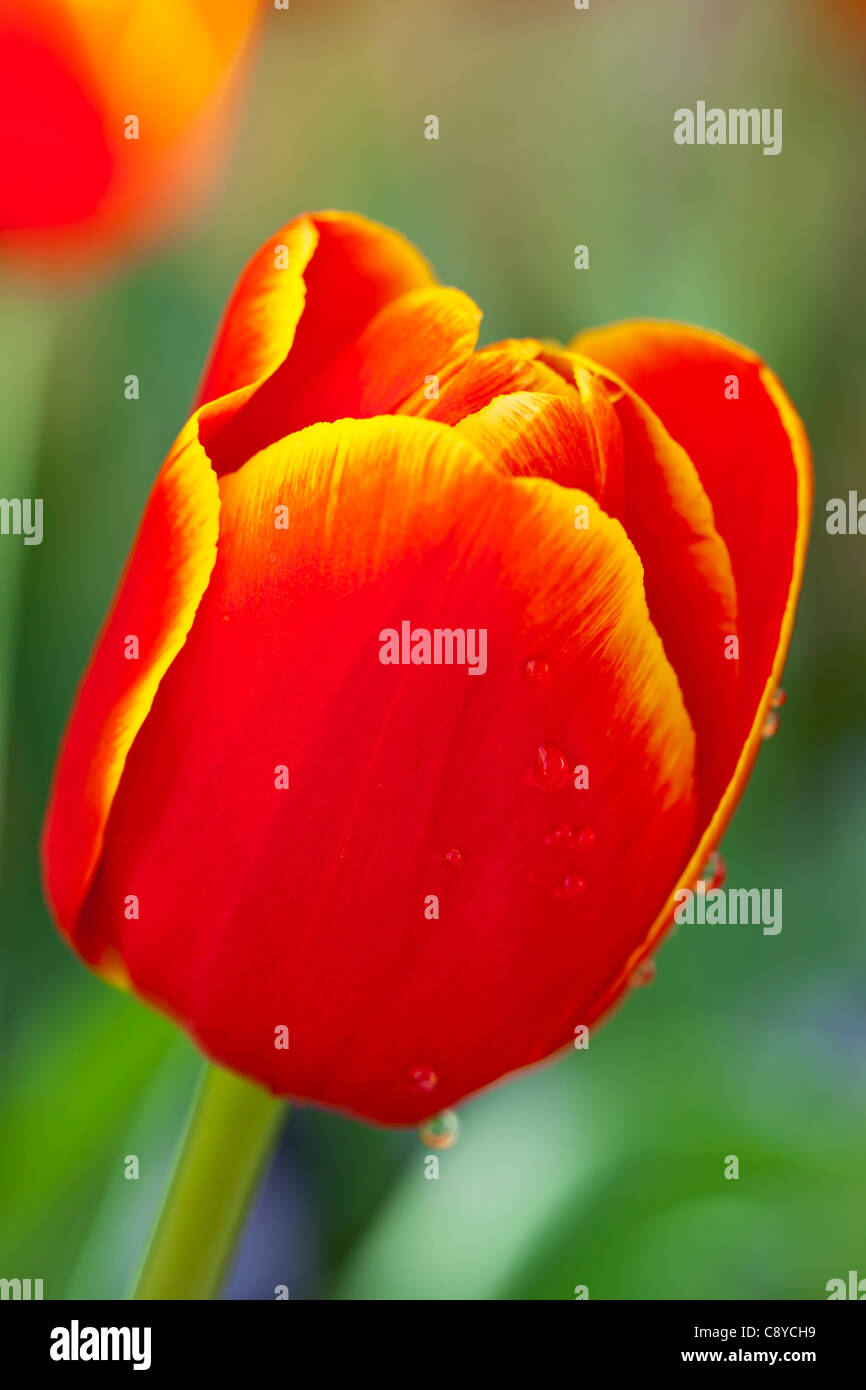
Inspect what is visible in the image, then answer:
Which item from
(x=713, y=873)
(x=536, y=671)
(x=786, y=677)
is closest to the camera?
(x=536, y=671)

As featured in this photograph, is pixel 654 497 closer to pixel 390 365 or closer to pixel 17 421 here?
pixel 390 365

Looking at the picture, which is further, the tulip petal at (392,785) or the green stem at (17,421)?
the green stem at (17,421)

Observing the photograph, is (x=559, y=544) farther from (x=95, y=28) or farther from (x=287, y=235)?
(x=95, y=28)

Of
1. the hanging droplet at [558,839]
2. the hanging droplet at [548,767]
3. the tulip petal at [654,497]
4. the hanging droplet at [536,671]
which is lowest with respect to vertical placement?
the hanging droplet at [558,839]

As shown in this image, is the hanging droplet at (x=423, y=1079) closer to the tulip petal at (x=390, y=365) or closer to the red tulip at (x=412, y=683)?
the red tulip at (x=412, y=683)

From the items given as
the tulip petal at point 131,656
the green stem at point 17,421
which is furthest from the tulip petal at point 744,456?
the green stem at point 17,421

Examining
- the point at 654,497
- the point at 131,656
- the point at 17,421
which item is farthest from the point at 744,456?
the point at 17,421

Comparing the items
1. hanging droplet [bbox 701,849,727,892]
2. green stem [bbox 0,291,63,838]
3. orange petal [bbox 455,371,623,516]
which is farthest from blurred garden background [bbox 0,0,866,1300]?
orange petal [bbox 455,371,623,516]

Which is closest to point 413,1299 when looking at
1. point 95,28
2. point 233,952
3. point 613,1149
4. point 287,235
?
point 613,1149
